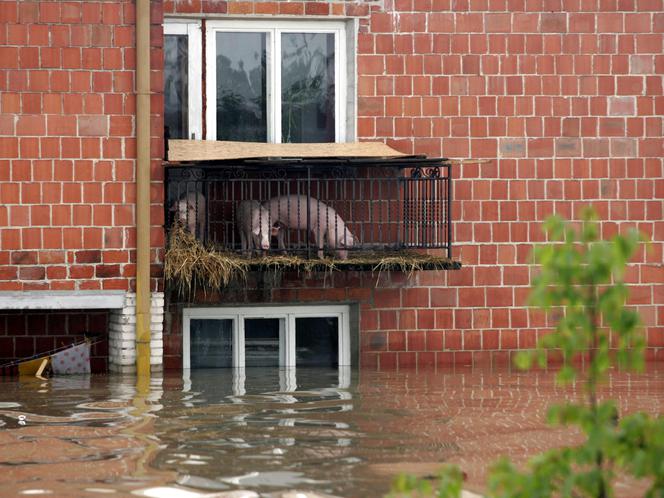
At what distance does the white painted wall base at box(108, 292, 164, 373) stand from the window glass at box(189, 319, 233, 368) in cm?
109

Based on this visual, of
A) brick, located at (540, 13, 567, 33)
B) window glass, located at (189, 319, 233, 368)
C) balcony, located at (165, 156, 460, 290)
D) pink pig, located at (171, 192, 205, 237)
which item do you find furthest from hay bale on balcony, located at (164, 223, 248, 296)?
brick, located at (540, 13, 567, 33)

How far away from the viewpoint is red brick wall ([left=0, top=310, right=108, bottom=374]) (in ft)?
41.8

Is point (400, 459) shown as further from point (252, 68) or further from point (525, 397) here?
point (252, 68)

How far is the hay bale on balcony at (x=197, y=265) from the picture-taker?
11961 millimetres

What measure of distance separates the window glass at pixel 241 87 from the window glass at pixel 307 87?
233 mm

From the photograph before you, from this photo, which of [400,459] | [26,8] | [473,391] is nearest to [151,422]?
[400,459]

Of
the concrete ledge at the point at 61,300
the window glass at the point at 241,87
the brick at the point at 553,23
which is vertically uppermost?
the brick at the point at 553,23

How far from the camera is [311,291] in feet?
43.2

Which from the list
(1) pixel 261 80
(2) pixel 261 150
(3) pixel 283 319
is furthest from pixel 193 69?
(3) pixel 283 319

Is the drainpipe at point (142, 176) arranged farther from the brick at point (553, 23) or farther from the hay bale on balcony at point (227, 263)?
the brick at point (553, 23)

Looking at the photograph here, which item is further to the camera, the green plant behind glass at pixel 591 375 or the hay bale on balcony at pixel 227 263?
the hay bale on balcony at pixel 227 263

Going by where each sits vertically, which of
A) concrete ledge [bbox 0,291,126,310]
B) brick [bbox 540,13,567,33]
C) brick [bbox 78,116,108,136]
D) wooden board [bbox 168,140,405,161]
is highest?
brick [bbox 540,13,567,33]

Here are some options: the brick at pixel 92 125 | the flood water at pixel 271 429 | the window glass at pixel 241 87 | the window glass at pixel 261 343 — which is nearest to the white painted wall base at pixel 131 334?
the flood water at pixel 271 429

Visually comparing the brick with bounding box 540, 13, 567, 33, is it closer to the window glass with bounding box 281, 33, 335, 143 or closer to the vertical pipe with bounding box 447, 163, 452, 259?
the vertical pipe with bounding box 447, 163, 452, 259
